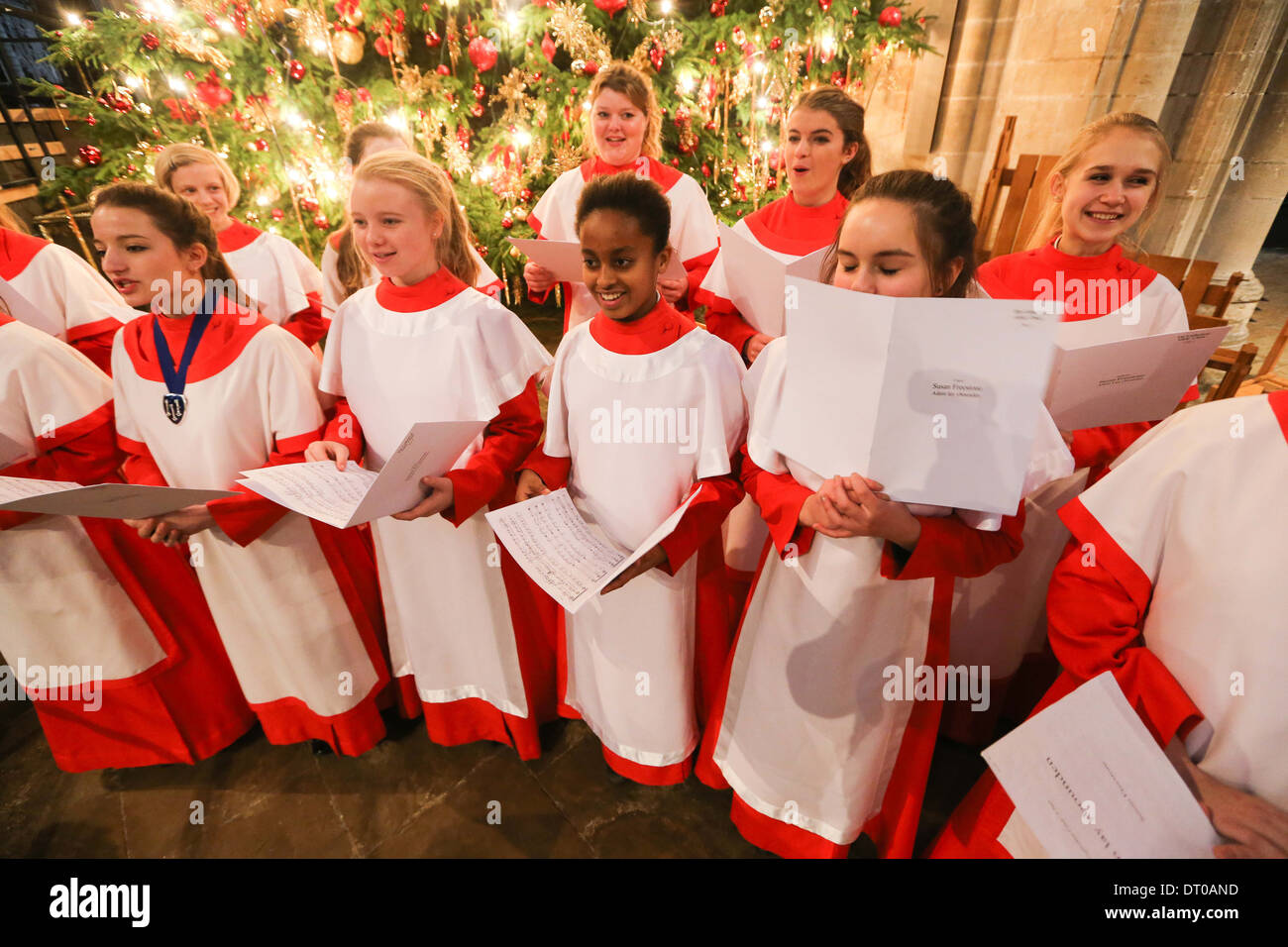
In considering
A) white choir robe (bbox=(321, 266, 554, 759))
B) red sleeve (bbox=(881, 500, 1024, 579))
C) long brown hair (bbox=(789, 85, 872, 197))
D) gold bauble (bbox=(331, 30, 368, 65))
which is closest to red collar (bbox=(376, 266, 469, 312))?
white choir robe (bbox=(321, 266, 554, 759))

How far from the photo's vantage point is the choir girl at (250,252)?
2729 millimetres

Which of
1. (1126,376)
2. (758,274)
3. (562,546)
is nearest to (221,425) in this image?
(562,546)

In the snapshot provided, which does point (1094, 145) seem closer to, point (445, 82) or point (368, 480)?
point (368, 480)

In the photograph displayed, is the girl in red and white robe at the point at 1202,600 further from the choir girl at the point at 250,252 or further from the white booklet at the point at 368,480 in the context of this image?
the choir girl at the point at 250,252

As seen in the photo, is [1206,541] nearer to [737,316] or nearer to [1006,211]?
[737,316]

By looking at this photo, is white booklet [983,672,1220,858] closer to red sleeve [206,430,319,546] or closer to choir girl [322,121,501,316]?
red sleeve [206,430,319,546]

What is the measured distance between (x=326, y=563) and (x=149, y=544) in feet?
2.16

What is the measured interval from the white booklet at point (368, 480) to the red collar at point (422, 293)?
0.48 m

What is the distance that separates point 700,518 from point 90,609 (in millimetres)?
2083

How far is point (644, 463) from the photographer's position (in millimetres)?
1630

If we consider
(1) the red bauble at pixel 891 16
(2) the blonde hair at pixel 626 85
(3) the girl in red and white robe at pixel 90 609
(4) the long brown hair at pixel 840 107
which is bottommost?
(3) the girl in red and white robe at pixel 90 609

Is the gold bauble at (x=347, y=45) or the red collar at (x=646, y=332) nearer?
the red collar at (x=646, y=332)

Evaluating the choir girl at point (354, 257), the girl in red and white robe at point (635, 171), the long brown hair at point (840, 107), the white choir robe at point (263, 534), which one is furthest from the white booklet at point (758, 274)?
the white choir robe at point (263, 534)
